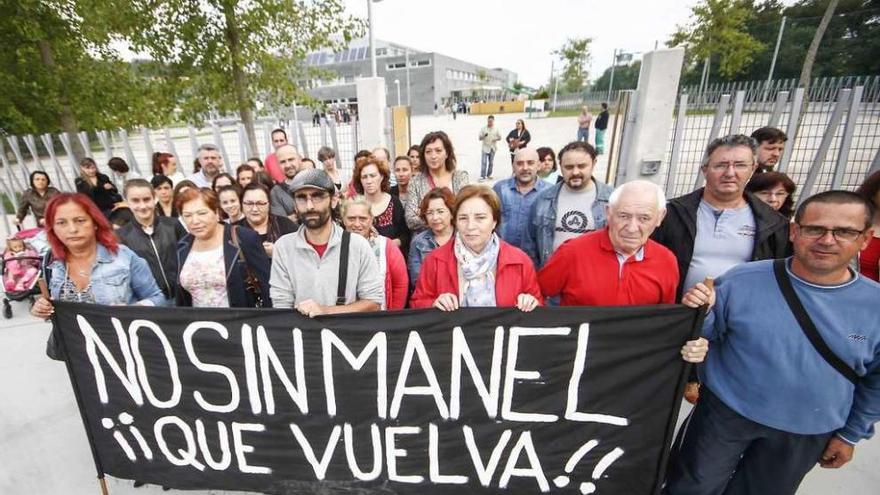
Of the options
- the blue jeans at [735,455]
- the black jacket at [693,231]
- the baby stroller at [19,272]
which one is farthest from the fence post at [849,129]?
the baby stroller at [19,272]

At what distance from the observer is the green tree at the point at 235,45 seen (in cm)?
745

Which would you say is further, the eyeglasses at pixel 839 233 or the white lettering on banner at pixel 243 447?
the white lettering on banner at pixel 243 447

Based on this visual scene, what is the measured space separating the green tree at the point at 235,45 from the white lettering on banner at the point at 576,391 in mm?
8421

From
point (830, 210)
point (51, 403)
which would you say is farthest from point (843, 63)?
point (51, 403)

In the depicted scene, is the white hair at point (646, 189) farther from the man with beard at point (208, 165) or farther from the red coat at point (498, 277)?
the man with beard at point (208, 165)

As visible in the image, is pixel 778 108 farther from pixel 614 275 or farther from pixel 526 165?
pixel 614 275

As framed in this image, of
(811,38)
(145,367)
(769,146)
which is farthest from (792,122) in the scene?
(811,38)

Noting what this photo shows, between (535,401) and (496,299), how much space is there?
0.53m

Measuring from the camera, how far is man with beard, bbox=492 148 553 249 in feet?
11.2

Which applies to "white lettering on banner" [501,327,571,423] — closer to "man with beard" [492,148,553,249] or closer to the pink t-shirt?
"man with beard" [492,148,553,249]

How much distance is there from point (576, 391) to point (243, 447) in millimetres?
1740

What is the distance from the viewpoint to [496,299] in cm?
215

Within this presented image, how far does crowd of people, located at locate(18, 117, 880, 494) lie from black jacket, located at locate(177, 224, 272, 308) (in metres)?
0.01

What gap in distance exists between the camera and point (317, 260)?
2254 mm
